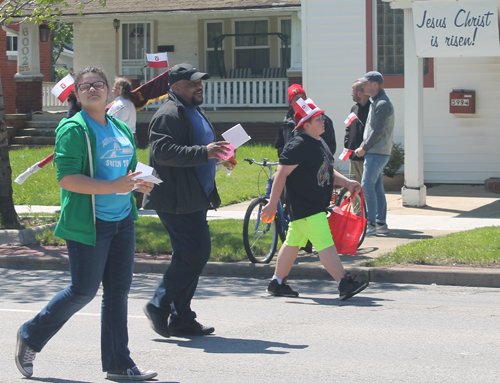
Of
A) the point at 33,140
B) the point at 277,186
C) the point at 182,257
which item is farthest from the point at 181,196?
the point at 33,140

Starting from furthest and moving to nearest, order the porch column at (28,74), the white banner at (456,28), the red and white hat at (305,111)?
1. the porch column at (28,74)
2. the white banner at (456,28)
3. the red and white hat at (305,111)

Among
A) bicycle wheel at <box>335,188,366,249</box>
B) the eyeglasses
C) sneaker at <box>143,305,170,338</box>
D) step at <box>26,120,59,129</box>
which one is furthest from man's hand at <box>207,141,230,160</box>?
step at <box>26,120,59,129</box>

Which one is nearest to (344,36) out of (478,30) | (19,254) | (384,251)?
(478,30)

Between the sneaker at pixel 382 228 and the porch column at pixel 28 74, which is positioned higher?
the porch column at pixel 28 74

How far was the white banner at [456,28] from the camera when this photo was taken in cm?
1105

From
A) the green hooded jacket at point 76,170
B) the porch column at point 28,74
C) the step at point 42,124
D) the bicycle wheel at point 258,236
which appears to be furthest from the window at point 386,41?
the green hooded jacket at point 76,170

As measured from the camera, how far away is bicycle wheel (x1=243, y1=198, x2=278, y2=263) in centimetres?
804

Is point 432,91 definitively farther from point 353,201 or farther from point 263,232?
point 263,232

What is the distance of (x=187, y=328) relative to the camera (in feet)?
18.4

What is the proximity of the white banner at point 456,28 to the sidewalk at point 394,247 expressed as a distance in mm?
2546

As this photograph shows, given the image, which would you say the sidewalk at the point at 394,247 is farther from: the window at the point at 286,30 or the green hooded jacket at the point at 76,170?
the window at the point at 286,30

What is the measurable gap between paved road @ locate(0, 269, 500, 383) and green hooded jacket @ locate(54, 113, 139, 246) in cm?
101

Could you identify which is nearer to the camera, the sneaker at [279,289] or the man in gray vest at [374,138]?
the sneaker at [279,289]

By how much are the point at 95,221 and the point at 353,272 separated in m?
4.06
